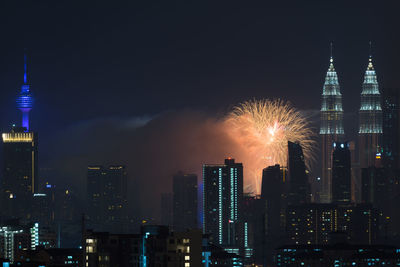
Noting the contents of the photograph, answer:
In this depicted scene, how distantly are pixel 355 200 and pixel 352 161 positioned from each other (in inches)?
215

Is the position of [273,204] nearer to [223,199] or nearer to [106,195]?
[223,199]

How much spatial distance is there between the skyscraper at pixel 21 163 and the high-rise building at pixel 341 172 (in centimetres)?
1601

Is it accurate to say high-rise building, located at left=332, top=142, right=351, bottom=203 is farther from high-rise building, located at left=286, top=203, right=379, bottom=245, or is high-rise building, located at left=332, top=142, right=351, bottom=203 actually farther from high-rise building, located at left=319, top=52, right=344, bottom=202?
high-rise building, located at left=286, top=203, right=379, bottom=245

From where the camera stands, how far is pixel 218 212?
7656 centimetres

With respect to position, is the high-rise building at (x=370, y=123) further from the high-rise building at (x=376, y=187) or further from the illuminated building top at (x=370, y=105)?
the high-rise building at (x=376, y=187)

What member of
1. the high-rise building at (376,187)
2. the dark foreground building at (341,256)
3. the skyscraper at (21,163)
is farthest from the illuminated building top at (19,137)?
the dark foreground building at (341,256)

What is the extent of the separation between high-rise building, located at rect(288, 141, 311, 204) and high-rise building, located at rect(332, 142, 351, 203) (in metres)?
2.36

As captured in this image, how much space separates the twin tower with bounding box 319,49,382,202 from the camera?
91000mm

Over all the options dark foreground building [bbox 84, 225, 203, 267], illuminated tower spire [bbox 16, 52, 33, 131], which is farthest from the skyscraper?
dark foreground building [bbox 84, 225, 203, 267]

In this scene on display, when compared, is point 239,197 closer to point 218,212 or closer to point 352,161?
point 218,212

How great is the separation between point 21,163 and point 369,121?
20.0 metres

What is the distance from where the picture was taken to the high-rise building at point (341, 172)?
86.6 m

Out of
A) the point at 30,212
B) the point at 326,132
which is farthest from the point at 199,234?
the point at 326,132

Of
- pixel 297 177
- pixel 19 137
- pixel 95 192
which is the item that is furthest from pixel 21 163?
pixel 297 177
